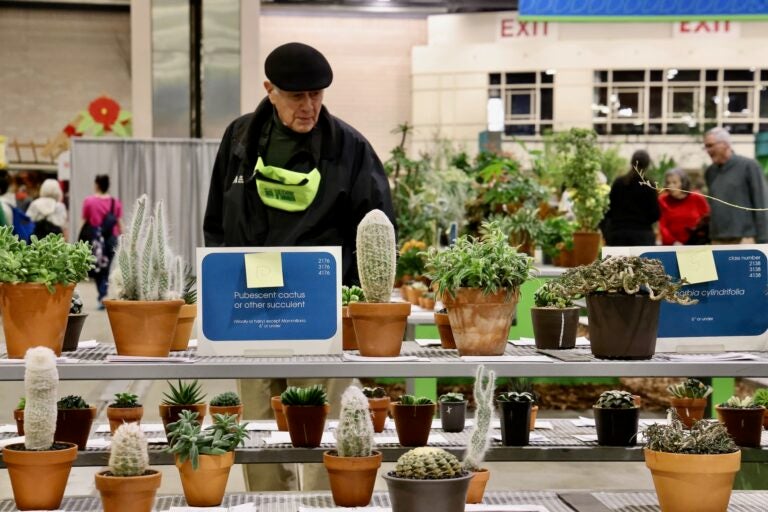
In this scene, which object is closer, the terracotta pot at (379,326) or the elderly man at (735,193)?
the terracotta pot at (379,326)

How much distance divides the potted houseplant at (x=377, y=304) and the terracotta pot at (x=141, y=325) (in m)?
0.40

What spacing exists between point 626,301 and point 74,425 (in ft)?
4.73

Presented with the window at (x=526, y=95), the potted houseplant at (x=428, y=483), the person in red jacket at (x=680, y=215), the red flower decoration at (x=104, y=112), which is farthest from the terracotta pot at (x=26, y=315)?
the window at (x=526, y=95)

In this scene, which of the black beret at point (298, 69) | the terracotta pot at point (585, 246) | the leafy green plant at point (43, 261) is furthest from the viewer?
the terracotta pot at point (585, 246)

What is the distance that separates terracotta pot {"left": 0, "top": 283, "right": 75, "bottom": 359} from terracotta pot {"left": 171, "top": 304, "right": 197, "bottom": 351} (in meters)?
0.33

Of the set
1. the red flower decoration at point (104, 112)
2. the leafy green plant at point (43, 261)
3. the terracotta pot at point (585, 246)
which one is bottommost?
the terracotta pot at point (585, 246)

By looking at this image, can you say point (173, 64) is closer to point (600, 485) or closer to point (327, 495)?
point (600, 485)

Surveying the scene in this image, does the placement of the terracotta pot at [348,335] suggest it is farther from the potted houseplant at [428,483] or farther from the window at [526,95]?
the window at [526,95]

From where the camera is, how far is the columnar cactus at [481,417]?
2.16m

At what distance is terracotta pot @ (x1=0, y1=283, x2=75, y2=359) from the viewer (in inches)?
88.6

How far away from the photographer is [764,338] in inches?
96.1

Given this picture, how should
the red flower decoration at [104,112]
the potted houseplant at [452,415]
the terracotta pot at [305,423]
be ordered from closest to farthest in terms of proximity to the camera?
the terracotta pot at [305,423], the potted houseplant at [452,415], the red flower decoration at [104,112]

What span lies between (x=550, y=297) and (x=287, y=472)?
4.06ft

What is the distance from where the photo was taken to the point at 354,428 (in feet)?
7.41
